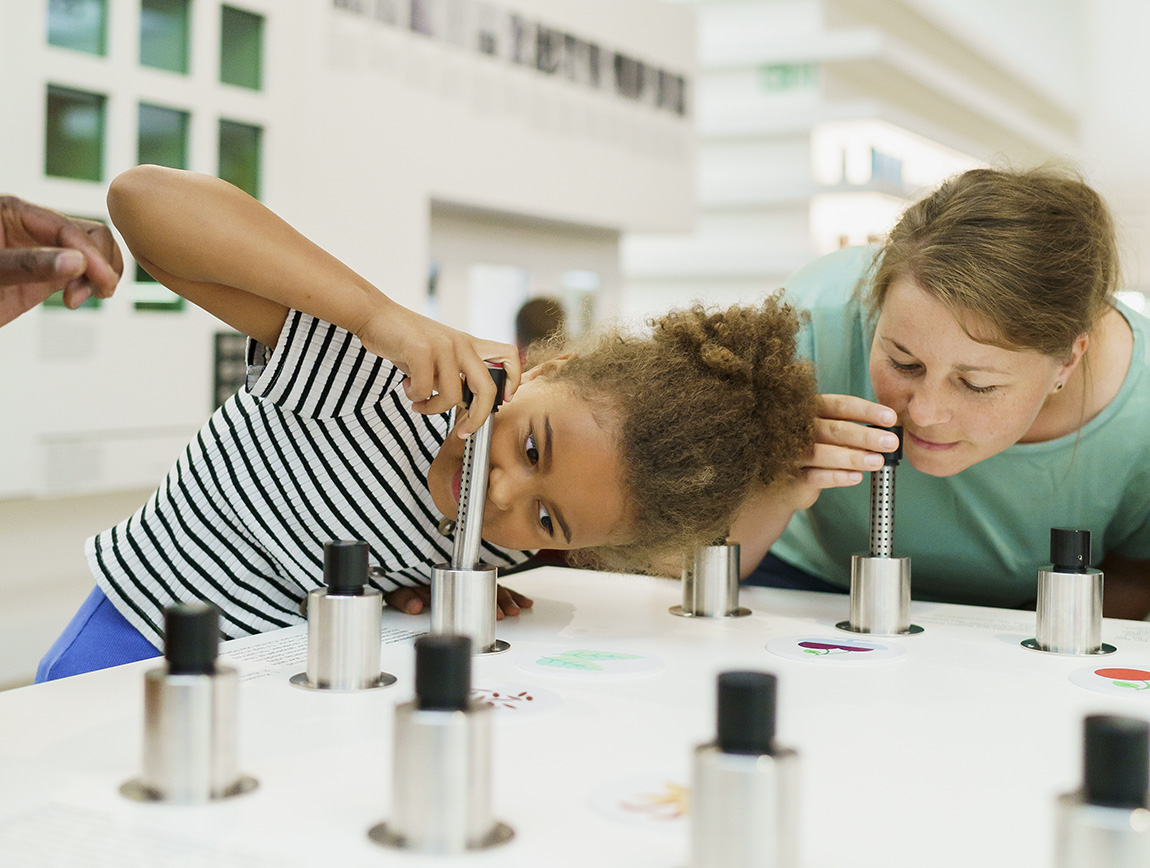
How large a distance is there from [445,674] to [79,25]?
210cm

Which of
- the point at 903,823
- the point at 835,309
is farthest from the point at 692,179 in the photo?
the point at 903,823

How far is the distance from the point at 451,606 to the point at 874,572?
1.30 feet

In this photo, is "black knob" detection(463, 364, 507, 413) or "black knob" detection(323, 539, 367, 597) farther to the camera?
"black knob" detection(463, 364, 507, 413)

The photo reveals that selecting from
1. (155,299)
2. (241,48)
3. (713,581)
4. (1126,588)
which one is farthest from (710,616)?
(241,48)

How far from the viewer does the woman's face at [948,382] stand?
3.62 feet

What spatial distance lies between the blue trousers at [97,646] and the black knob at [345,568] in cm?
41

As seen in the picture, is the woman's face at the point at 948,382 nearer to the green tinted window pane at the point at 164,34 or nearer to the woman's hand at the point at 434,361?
the woman's hand at the point at 434,361

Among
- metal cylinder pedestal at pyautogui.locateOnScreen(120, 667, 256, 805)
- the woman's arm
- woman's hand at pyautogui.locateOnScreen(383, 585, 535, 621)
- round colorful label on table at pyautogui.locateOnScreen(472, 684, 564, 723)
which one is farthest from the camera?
the woman's arm

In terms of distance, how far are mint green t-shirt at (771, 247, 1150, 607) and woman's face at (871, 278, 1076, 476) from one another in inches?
3.5

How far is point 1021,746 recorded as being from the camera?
2.22 feet

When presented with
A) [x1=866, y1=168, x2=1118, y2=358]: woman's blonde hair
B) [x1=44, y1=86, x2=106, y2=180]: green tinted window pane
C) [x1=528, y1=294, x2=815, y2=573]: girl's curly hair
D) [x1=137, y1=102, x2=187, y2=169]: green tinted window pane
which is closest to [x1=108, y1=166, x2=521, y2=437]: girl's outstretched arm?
[x1=528, y1=294, x2=815, y2=573]: girl's curly hair

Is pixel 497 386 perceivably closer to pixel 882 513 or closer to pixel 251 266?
pixel 251 266

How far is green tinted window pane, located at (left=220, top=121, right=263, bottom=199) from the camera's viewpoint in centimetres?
243

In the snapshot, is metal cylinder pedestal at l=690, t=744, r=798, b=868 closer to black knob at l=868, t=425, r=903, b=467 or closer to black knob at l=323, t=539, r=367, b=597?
black knob at l=323, t=539, r=367, b=597
